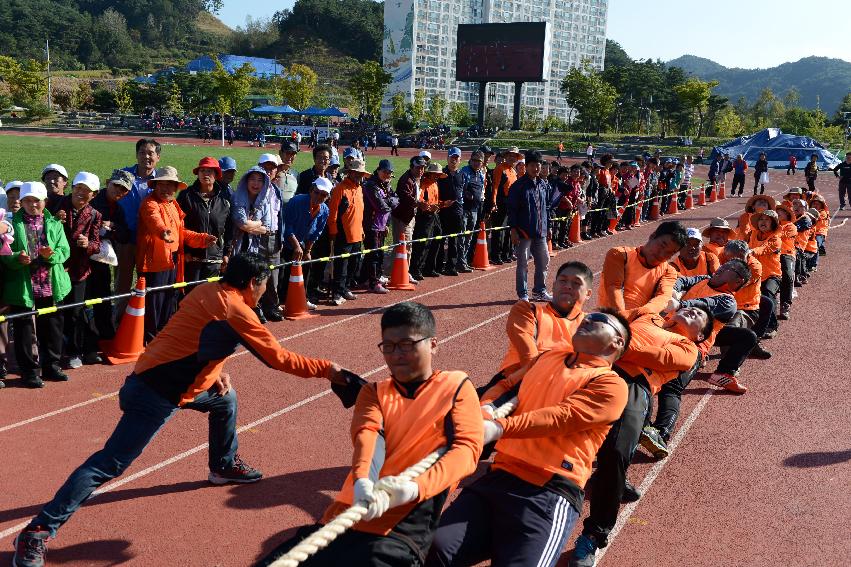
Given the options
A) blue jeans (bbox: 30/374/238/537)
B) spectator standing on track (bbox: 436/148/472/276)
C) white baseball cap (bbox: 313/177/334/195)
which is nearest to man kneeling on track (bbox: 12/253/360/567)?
blue jeans (bbox: 30/374/238/537)

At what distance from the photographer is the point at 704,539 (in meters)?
5.18

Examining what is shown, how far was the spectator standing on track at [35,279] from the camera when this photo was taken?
739 centimetres

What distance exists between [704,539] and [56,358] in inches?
243

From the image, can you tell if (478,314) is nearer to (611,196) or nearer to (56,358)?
(56,358)

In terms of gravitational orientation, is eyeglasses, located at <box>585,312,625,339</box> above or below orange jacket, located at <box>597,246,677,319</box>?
above

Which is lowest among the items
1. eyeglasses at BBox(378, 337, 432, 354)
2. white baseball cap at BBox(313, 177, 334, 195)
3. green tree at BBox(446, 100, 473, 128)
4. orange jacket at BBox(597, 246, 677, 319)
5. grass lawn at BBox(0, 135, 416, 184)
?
grass lawn at BBox(0, 135, 416, 184)

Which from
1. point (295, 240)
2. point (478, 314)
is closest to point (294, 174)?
point (295, 240)

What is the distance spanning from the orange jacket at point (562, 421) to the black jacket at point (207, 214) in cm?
624

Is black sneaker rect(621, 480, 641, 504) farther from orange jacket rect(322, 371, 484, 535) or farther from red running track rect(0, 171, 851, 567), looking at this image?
orange jacket rect(322, 371, 484, 535)

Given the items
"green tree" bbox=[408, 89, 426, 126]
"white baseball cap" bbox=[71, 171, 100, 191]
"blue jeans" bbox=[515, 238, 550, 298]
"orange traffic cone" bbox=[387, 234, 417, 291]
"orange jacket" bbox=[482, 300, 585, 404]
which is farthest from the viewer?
"green tree" bbox=[408, 89, 426, 126]

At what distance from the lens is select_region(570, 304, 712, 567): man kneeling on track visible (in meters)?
4.83

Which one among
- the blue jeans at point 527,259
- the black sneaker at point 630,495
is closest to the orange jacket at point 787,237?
the blue jeans at point 527,259

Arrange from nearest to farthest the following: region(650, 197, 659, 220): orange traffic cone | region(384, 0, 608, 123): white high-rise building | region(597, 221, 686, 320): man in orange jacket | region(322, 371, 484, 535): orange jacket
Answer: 1. region(322, 371, 484, 535): orange jacket
2. region(597, 221, 686, 320): man in orange jacket
3. region(650, 197, 659, 220): orange traffic cone
4. region(384, 0, 608, 123): white high-rise building

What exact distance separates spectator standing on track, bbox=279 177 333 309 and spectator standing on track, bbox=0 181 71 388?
12.0 ft
